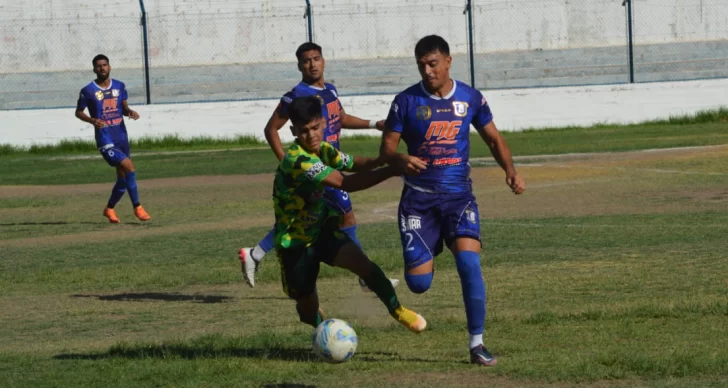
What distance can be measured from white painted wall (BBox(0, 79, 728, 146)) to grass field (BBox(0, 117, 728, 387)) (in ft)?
37.2

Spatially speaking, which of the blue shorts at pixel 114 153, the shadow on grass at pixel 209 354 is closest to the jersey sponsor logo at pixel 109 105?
the blue shorts at pixel 114 153

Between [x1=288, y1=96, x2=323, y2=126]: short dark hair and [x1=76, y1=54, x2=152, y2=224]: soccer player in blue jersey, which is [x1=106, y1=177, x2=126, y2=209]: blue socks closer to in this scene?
[x1=76, y1=54, x2=152, y2=224]: soccer player in blue jersey

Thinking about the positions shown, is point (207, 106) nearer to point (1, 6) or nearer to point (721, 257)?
point (1, 6)

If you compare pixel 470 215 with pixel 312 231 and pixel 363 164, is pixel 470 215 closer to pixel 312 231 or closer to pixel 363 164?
pixel 363 164

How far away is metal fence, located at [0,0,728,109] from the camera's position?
39375 millimetres

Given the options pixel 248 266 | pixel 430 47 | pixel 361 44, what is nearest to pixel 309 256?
pixel 430 47

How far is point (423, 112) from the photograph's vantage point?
295 inches

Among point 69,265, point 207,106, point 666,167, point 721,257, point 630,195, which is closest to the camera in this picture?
point 721,257

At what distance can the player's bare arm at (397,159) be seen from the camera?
692 cm

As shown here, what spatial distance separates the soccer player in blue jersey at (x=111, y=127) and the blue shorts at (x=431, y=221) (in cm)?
963

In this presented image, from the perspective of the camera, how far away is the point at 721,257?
11008mm

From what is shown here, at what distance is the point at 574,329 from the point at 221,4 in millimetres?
35444

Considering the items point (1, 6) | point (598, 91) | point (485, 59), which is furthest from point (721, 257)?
point (1, 6)

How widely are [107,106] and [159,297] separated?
695 cm
